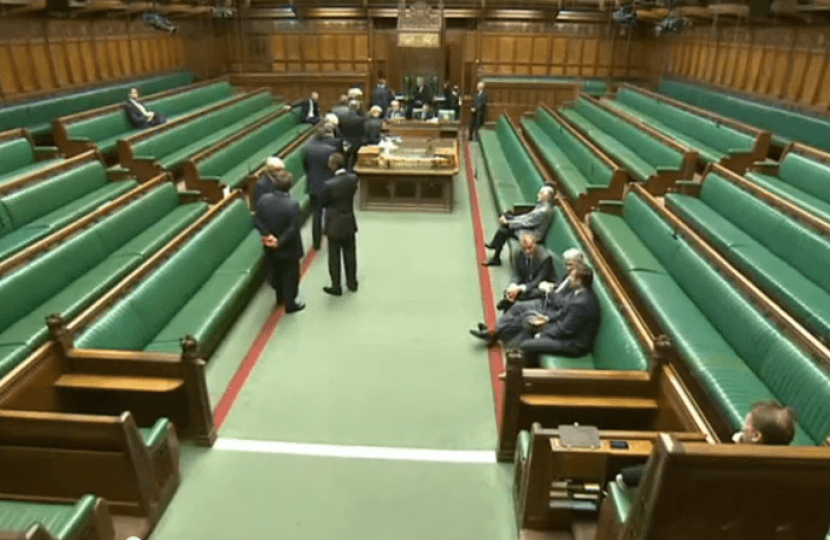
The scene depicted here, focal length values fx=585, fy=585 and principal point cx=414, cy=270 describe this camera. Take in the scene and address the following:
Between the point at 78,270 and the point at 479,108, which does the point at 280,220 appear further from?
the point at 479,108

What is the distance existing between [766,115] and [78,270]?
29.9 ft

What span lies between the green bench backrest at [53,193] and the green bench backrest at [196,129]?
90 centimetres

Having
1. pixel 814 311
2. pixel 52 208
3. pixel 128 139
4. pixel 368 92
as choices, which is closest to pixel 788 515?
pixel 814 311

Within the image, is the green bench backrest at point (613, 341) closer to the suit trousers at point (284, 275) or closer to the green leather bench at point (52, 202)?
the suit trousers at point (284, 275)

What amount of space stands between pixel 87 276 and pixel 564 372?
11.6 ft

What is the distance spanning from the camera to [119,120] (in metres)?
8.40

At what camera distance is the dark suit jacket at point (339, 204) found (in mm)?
5055

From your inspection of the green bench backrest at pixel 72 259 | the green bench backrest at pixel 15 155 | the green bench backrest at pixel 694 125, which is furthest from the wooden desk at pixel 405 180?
the green bench backrest at pixel 15 155

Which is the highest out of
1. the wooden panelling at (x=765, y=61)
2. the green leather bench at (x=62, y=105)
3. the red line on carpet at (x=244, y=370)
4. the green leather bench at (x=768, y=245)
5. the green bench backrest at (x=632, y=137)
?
the wooden panelling at (x=765, y=61)

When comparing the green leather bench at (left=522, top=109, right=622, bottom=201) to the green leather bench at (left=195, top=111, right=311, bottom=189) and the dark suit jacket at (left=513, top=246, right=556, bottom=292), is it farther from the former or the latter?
the green leather bench at (left=195, top=111, right=311, bottom=189)

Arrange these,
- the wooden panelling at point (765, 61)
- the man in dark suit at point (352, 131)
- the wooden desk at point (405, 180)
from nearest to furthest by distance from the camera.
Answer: the wooden desk at point (405, 180) → the man in dark suit at point (352, 131) → the wooden panelling at point (765, 61)

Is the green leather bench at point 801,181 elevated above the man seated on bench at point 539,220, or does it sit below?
above

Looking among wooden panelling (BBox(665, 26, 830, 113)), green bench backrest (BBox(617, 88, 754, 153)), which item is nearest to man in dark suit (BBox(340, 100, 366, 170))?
green bench backrest (BBox(617, 88, 754, 153))

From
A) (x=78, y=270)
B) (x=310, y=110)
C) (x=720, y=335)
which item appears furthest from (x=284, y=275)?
(x=310, y=110)
